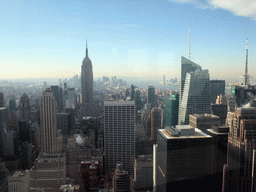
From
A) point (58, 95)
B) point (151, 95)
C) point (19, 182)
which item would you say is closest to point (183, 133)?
point (151, 95)

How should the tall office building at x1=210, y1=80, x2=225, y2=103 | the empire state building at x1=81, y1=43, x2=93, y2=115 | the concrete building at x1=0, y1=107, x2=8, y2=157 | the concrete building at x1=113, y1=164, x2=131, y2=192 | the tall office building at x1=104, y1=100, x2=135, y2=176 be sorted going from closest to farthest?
the concrete building at x1=113, y1=164, x2=131, y2=192
the concrete building at x1=0, y1=107, x2=8, y2=157
the empire state building at x1=81, y1=43, x2=93, y2=115
the tall office building at x1=210, y1=80, x2=225, y2=103
the tall office building at x1=104, y1=100, x2=135, y2=176

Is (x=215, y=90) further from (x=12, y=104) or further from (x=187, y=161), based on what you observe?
(x=12, y=104)

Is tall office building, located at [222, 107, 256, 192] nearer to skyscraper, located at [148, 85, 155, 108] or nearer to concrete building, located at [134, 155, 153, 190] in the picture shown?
concrete building, located at [134, 155, 153, 190]

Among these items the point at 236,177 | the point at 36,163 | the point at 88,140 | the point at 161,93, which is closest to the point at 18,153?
the point at 36,163

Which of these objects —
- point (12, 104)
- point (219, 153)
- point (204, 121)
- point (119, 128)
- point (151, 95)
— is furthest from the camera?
point (119, 128)

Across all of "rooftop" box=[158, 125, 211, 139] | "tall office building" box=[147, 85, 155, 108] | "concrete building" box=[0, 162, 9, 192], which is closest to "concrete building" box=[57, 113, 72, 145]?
"concrete building" box=[0, 162, 9, 192]

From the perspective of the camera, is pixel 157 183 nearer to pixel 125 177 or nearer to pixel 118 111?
pixel 125 177

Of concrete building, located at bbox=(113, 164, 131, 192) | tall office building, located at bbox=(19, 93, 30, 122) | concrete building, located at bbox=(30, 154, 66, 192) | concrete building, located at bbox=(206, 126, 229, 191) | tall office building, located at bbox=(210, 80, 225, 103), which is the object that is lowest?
concrete building, located at bbox=(113, 164, 131, 192)
